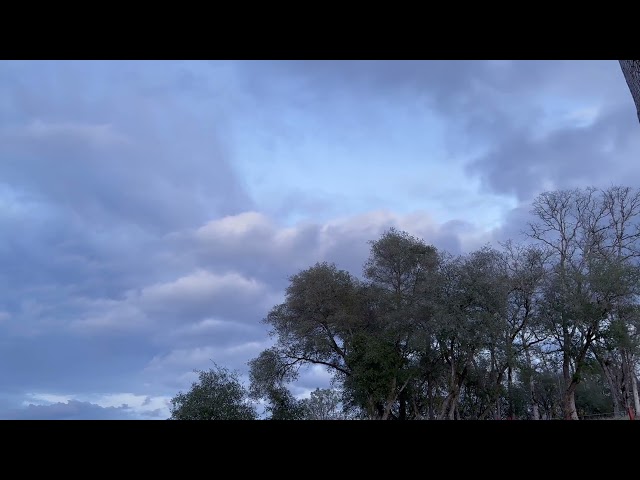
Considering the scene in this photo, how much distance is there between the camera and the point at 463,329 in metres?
20.1

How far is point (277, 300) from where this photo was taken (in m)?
23.4

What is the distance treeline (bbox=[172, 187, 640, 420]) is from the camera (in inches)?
803

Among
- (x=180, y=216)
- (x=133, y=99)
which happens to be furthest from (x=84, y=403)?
(x=180, y=216)

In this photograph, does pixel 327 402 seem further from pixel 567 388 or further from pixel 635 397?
pixel 635 397

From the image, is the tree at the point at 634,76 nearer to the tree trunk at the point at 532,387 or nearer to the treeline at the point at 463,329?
the treeline at the point at 463,329

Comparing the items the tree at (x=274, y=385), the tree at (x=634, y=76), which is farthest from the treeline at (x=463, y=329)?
the tree at (x=634, y=76)

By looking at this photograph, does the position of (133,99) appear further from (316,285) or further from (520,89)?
(520,89)

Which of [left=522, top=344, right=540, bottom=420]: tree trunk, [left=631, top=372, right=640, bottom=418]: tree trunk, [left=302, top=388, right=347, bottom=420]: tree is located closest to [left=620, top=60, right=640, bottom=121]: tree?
[left=522, top=344, right=540, bottom=420]: tree trunk

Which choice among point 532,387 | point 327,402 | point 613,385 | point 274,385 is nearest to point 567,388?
point 532,387

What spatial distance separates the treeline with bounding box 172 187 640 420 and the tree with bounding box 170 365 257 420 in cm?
6
